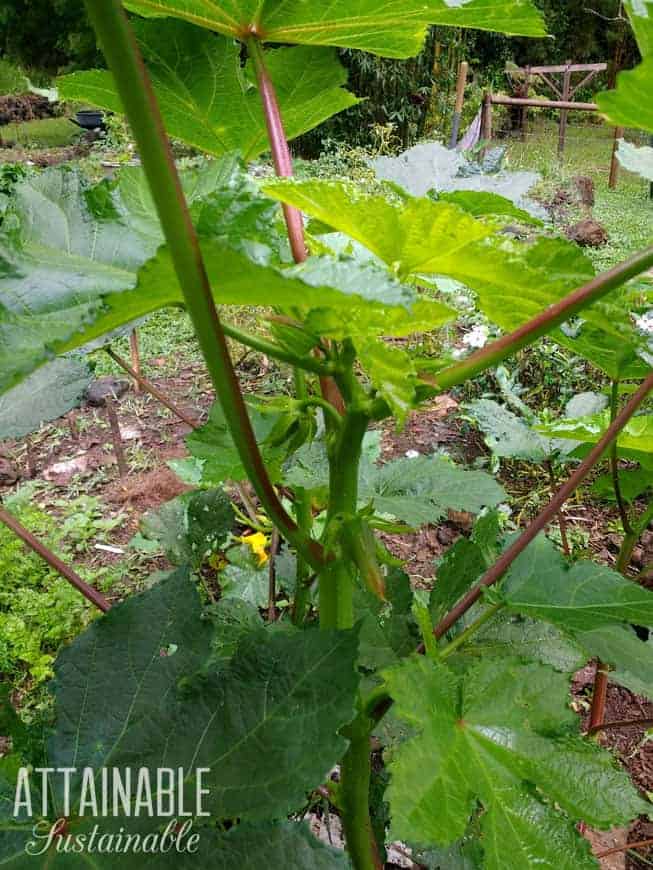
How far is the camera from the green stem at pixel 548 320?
1.05ft

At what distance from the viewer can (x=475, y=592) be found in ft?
1.81

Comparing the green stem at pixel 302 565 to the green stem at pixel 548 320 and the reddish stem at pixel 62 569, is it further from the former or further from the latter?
the green stem at pixel 548 320

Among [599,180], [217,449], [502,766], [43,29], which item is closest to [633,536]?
[502,766]

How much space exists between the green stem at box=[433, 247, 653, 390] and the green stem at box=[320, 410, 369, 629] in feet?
0.19

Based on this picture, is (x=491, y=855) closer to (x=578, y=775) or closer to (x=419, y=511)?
(x=578, y=775)

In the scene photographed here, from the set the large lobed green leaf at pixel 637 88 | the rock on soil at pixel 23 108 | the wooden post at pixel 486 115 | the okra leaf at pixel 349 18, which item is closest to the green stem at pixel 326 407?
the large lobed green leaf at pixel 637 88

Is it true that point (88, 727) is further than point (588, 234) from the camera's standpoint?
No

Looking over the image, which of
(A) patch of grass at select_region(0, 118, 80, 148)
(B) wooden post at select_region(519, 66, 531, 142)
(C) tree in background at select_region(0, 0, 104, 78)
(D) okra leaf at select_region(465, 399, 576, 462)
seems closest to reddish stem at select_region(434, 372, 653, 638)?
(D) okra leaf at select_region(465, 399, 576, 462)

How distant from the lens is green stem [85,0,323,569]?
0.71ft

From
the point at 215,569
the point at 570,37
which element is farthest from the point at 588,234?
the point at 570,37

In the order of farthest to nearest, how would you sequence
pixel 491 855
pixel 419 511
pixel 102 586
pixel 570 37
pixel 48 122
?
pixel 570 37 → pixel 48 122 → pixel 102 586 → pixel 419 511 → pixel 491 855

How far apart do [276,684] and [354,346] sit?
222 mm

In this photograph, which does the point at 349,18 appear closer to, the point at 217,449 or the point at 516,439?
the point at 217,449

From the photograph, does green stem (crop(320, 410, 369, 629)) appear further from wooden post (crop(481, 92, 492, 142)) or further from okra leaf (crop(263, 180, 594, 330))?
wooden post (crop(481, 92, 492, 142))
